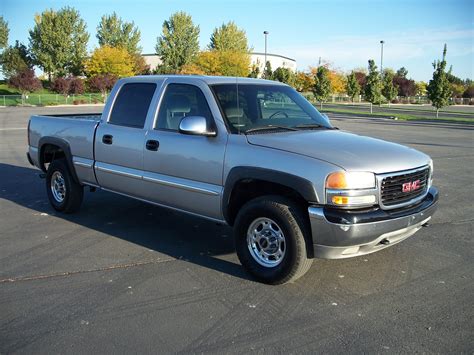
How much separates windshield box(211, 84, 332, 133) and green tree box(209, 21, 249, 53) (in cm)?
8020

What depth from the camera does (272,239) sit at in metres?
4.29

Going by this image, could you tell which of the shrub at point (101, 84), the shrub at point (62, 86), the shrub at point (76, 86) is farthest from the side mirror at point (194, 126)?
the shrub at point (101, 84)

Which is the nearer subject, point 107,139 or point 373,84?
point 107,139

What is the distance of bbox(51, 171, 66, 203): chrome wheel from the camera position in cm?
671

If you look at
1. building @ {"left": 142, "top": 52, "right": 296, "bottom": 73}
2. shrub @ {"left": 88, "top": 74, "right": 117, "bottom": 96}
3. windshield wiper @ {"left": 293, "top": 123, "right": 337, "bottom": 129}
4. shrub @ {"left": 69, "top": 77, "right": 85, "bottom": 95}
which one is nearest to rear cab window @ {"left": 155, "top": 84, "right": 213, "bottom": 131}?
windshield wiper @ {"left": 293, "top": 123, "right": 337, "bottom": 129}

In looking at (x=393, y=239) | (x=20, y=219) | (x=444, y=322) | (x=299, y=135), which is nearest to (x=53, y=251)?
(x=20, y=219)

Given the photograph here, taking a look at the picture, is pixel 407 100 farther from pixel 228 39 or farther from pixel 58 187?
pixel 58 187

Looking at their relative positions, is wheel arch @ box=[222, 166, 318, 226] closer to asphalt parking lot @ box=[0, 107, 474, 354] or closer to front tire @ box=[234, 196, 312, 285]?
front tire @ box=[234, 196, 312, 285]

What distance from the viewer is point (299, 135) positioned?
457cm

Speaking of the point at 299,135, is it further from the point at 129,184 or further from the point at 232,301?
the point at 129,184

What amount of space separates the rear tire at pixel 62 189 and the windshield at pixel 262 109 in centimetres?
281

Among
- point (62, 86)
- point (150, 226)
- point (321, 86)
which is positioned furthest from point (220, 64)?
point (150, 226)

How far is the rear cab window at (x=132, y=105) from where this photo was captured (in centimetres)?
546

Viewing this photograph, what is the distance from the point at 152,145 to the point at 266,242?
69.2 inches
